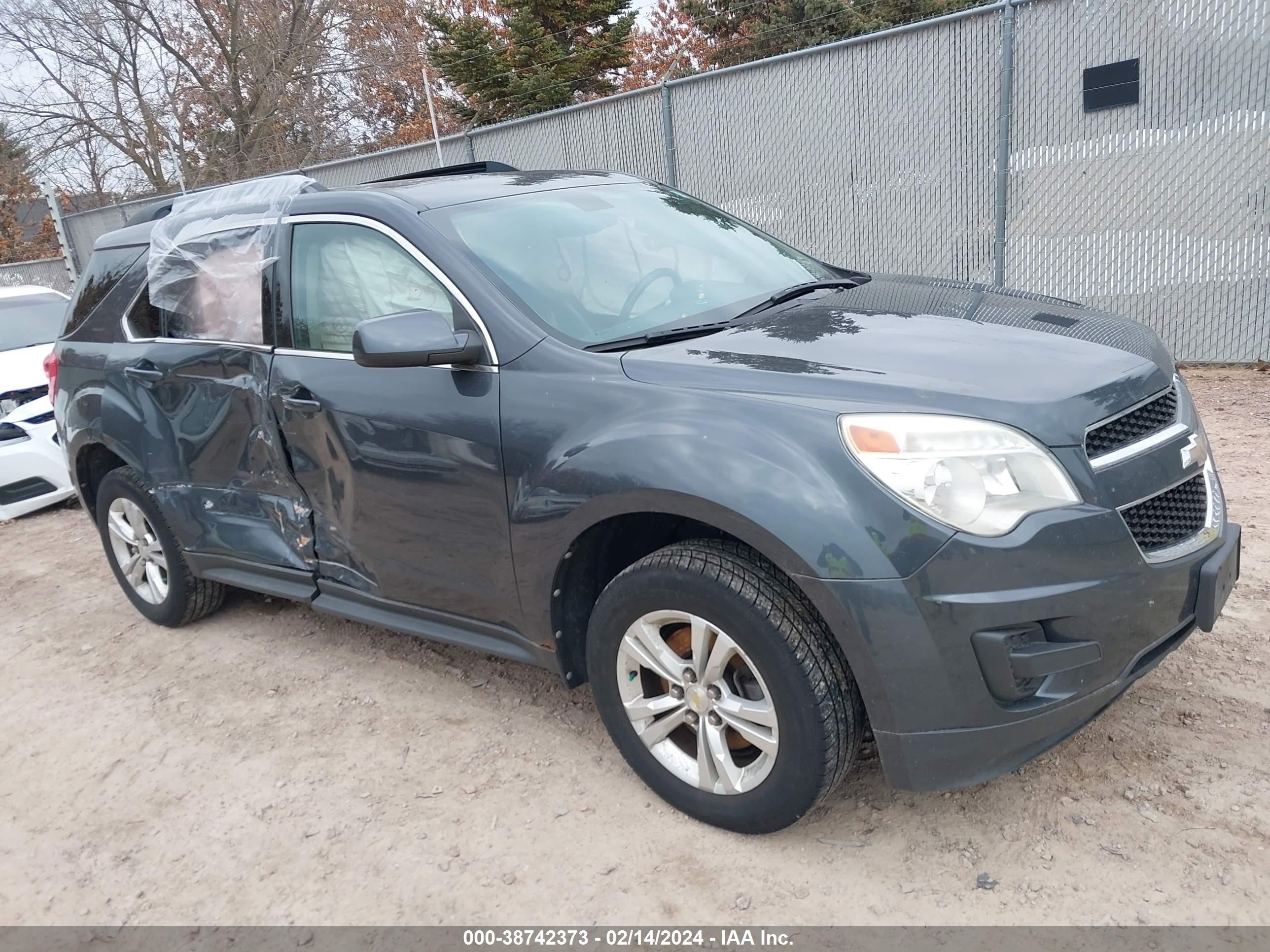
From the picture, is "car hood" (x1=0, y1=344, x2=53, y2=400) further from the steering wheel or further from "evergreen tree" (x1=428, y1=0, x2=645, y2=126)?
"evergreen tree" (x1=428, y1=0, x2=645, y2=126)

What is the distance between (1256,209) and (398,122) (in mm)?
27902

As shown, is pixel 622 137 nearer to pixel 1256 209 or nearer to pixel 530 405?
pixel 1256 209

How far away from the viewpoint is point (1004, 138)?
7.30 metres

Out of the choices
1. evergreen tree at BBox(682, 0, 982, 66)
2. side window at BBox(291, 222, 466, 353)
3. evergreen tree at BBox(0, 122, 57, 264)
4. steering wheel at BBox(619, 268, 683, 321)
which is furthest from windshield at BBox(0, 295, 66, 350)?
evergreen tree at BBox(0, 122, 57, 264)

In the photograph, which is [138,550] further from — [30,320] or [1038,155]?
[1038,155]

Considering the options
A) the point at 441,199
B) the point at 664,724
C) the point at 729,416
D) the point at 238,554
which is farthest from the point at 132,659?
the point at 729,416

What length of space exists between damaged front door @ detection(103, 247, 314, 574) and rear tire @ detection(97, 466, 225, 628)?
0.63ft

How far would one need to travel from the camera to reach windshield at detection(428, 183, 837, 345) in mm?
3031

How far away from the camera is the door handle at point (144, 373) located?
4.03 meters

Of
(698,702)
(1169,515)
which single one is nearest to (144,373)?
(698,702)

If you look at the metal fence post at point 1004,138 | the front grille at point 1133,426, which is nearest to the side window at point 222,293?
the front grille at point 1133,426

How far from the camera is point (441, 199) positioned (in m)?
3.35

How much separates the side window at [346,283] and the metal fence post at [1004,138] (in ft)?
18.1

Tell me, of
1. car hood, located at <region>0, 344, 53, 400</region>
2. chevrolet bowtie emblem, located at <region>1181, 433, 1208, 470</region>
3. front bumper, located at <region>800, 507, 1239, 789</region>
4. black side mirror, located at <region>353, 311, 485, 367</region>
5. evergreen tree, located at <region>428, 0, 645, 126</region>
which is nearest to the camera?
front bumper, located at <region>800, 507, 1239, 789</region>
